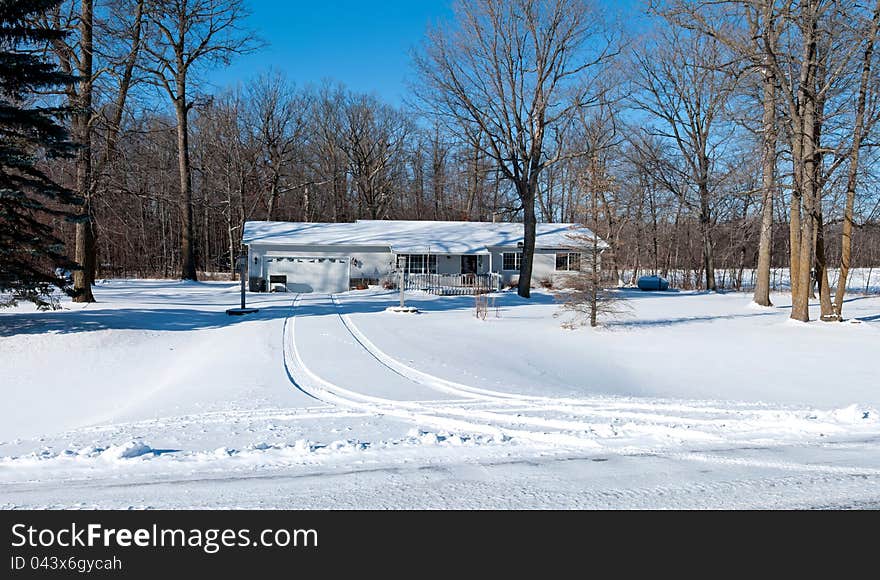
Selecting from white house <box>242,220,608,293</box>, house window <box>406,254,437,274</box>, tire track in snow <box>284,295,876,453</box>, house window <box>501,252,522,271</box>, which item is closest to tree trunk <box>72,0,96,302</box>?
white house <box>242,220,608,293</box>

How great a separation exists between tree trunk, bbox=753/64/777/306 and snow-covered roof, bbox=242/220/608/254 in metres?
8.92

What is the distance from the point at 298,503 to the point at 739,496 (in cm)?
309

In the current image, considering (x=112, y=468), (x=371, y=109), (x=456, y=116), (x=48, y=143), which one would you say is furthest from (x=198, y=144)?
(x=112, y=468)

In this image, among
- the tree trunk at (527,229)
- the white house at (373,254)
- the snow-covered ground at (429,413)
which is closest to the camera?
the snow-covered ground at (429,413)

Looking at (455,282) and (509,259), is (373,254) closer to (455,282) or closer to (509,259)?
(455,282)

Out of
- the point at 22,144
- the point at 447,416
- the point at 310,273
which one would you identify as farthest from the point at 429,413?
the point at 310,273

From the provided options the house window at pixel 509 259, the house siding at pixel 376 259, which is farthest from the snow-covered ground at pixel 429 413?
the house window at pixel 509 259

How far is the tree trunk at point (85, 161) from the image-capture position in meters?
17.4

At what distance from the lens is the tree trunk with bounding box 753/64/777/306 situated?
55.1ft

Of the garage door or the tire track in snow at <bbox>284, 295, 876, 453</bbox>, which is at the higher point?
the garage door

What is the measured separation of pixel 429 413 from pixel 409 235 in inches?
1126

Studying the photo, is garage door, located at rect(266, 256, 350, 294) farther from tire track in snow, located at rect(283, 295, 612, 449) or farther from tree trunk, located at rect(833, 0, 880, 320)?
tree trunk, located at rect(833, 0, 880, 320)

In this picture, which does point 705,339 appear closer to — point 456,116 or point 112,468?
point 112,468

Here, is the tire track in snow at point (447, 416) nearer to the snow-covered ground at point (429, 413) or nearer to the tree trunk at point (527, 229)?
the snow-covered ground at point (429, 413)
